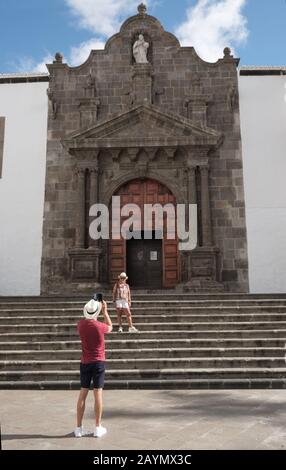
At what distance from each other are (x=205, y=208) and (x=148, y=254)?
2452 mm

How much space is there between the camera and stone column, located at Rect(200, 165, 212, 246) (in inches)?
578

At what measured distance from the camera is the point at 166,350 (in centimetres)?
855

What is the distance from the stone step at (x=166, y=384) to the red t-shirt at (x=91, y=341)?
2.97 metres

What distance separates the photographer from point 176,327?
31.7 feet

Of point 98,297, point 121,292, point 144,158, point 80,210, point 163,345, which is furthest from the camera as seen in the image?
point 144,158

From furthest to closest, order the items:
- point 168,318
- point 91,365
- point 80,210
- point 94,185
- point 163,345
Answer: point 94,185 < point 80,210 < point 168,318 < point 163,345 < point 91,365

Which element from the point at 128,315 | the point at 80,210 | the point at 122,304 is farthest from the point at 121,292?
the point at 80,210

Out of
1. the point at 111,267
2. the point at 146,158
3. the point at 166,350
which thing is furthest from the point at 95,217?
the point at 166,350

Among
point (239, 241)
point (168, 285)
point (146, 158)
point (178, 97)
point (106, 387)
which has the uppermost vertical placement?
point (178, 97)

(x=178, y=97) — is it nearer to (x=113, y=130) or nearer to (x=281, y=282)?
(x=113, y=130)

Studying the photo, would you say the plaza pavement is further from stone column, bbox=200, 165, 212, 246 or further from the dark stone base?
stone column, bbox=200, 165, 212, 246

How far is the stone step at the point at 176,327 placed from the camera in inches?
378

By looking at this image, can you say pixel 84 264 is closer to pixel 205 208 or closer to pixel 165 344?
pixel 205 208

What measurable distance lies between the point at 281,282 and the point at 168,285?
3.64 metres
